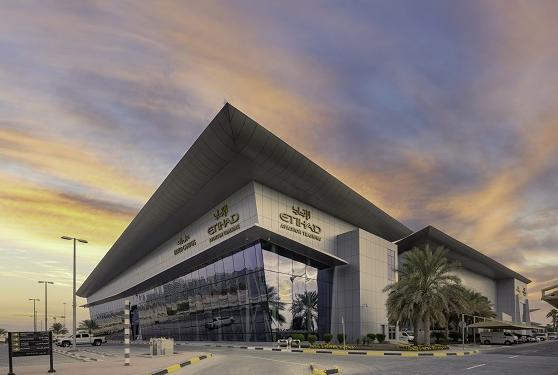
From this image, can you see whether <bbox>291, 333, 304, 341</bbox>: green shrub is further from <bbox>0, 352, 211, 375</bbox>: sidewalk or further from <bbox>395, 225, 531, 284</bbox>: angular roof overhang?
<bbox>395, 225, 531, 284</bbox>: angular roof overhang

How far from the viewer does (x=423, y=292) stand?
45.4 metres

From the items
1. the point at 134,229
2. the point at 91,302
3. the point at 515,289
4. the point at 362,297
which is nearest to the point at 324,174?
the point at 362,297

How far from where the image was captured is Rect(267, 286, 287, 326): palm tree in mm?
47938

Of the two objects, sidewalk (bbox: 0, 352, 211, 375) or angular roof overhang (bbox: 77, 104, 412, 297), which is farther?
angular roof overhang (bbox: 77, 104, 412, 297)

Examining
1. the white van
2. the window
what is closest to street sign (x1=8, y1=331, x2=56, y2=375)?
the window

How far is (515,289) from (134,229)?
292 ft

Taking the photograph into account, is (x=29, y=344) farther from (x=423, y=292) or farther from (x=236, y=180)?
(x=423, y=292)

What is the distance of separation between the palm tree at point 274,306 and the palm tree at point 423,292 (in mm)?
10629

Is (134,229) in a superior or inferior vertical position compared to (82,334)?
superior

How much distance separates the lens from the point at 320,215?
52.9 metres

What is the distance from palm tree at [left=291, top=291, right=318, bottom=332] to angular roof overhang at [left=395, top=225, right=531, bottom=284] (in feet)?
57.9

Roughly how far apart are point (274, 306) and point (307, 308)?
505 cm

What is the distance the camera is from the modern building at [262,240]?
4209 cm

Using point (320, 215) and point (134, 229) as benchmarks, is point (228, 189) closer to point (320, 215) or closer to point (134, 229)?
point (320, 215)
